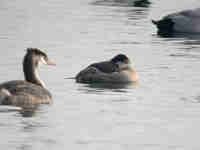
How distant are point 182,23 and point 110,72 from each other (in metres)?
12.1

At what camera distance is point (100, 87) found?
2183 centimetres

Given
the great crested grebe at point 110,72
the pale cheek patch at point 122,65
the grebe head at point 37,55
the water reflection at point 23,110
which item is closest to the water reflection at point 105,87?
the great crested grebe at point 110,72

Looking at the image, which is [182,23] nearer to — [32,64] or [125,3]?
[125,3]

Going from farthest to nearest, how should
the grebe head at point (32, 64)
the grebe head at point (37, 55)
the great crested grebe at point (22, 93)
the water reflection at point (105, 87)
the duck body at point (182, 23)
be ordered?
the duck body at point (182, 23) → the water reflection at point (105, 87) → the grebe head at point (37, 55) → the grebe head at point (32, 64) → the great crested grebe at point (22, 93)

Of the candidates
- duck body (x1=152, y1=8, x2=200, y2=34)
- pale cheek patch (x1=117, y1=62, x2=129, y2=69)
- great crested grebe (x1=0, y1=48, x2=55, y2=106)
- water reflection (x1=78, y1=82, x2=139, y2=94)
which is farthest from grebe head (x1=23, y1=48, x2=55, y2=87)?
duck body (x1=152, y1=8, x2=200, y2=34)

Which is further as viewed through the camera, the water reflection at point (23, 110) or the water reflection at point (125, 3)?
the water reflection at point (125, 3)

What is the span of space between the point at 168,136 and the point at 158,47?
13.1 meters

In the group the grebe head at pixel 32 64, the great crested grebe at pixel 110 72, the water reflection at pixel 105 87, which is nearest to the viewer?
the grebe head at pixel 32 64

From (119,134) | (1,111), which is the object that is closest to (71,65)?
(1,111)

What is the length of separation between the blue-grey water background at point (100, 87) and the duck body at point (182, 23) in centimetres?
43

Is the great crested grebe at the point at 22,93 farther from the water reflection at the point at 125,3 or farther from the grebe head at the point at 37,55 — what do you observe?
the water reflection at the point at 125,3

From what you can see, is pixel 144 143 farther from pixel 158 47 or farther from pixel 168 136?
pixel 158 47

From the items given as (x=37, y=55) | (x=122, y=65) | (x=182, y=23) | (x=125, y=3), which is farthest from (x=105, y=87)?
(x=125, y=3)

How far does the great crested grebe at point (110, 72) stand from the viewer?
22.3m
